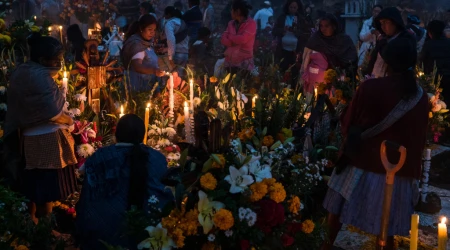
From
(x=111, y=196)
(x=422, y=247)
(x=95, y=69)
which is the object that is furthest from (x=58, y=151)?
(x=422, y=247)

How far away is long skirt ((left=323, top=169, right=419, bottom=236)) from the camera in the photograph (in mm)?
4074

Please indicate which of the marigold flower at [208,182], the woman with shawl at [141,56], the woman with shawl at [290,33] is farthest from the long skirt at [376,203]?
the woman with shawl at [290,33]

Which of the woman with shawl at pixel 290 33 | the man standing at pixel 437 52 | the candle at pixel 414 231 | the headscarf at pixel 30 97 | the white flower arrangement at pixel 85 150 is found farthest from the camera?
the woman with shawl at pixel 290 33

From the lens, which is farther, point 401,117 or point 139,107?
point 139,107

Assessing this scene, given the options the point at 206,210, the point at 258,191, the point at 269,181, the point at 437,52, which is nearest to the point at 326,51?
the point at 437,52

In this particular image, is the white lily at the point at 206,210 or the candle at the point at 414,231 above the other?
Result: the candle at the point at 414,231

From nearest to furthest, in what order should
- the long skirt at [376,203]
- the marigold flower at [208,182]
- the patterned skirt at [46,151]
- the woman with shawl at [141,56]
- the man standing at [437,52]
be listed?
the marigold flower at [208,182] → the long skirt at [376,203] → the patterned skirt at [46,151] → the woman with shawl at [141,56] → the man standing at [437,52]

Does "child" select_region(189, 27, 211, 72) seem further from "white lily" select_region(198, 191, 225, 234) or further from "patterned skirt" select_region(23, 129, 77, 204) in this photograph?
"white lily" select_region(198, 191, 225, 234)

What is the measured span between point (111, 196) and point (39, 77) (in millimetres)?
1202

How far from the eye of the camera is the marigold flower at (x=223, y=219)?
2828 mm

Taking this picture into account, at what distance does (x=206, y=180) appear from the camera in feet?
9.77

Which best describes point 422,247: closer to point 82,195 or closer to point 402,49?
point 402,49

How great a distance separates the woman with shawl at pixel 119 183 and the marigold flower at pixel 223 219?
1.13 m

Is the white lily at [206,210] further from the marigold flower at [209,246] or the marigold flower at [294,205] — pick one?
the marigold flower at [294,205]
